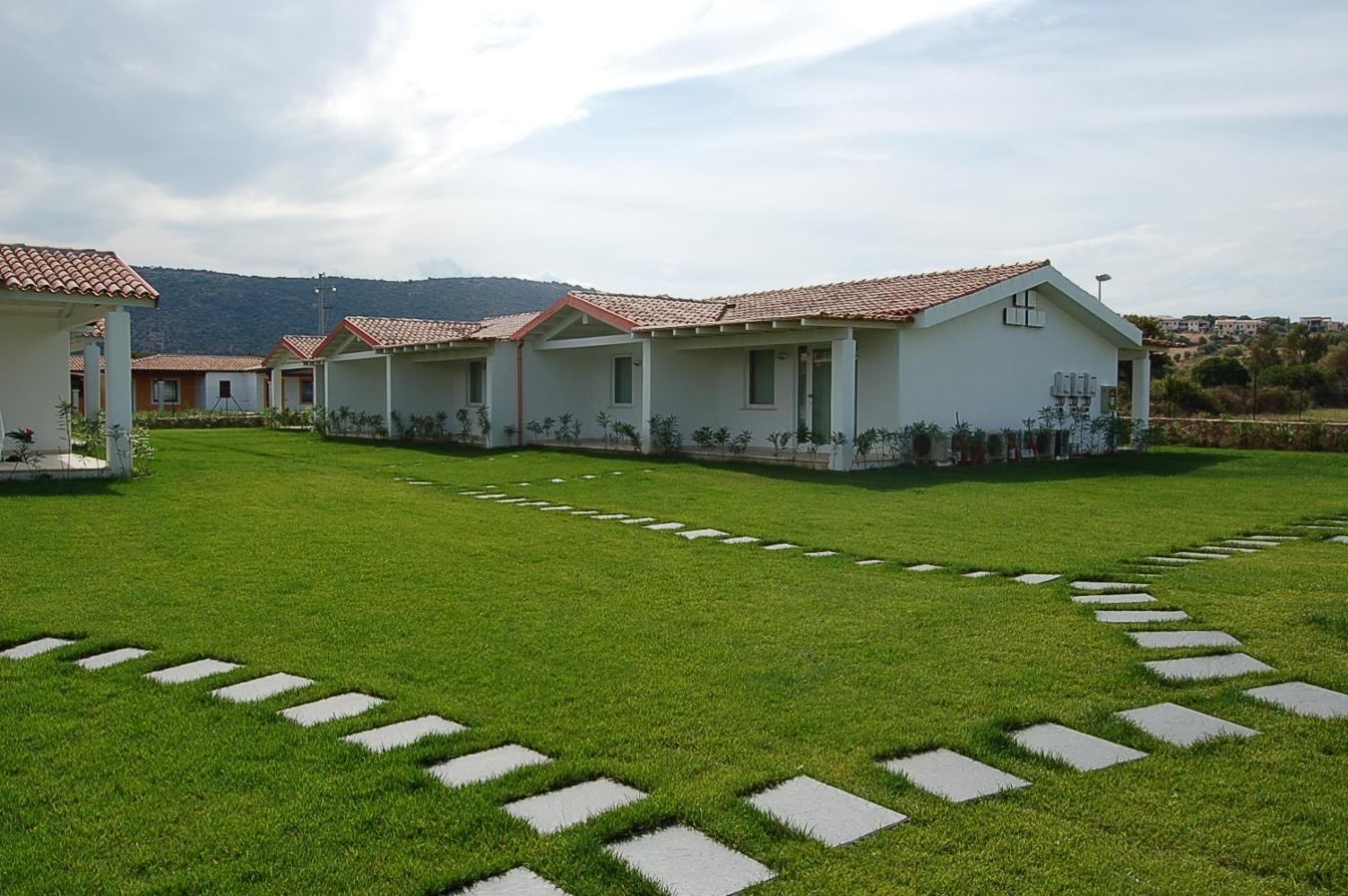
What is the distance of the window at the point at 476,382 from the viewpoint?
26.4m

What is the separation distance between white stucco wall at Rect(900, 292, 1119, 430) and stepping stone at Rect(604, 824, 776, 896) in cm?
1492

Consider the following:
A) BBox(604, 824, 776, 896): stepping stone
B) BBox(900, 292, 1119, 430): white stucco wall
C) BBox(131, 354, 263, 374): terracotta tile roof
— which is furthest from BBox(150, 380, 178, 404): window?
BBox(604, 824, 776, 896): stepping stone

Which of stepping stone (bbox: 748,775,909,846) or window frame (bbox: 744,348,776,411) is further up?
window frame (bbox: 744,348,776,411)

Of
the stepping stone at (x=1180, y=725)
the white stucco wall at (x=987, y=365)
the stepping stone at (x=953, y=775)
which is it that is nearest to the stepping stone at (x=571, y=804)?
the stepping stone at (x=953, y=775)

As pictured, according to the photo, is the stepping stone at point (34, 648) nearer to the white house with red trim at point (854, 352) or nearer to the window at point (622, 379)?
the white house with red trim at point (854, 352)

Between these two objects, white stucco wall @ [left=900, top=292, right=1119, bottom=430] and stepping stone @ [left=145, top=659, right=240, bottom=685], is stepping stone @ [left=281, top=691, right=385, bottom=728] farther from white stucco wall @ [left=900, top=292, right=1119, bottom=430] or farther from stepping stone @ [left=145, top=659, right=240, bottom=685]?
white stucco wall @ [left=900, top=292, right=1119, bottom=430]

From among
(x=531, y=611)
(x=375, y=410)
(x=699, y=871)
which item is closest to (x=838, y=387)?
(x=531, y=611)

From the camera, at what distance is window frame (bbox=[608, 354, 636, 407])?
2302cm

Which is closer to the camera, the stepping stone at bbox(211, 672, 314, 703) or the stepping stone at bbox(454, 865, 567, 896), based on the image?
the stepping stone at bbox(454, 865, 567, 896)

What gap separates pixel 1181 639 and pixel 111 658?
5.44 metres

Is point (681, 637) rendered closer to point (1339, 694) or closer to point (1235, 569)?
point (1339, 694)

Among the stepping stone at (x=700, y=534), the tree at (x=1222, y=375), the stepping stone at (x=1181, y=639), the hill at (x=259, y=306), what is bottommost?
the stepping stone at (x=1181, y=639)

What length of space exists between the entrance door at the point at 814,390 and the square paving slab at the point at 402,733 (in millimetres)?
14880

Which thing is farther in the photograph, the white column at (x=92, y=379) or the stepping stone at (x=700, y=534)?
the white column at (x=92, y=379)
